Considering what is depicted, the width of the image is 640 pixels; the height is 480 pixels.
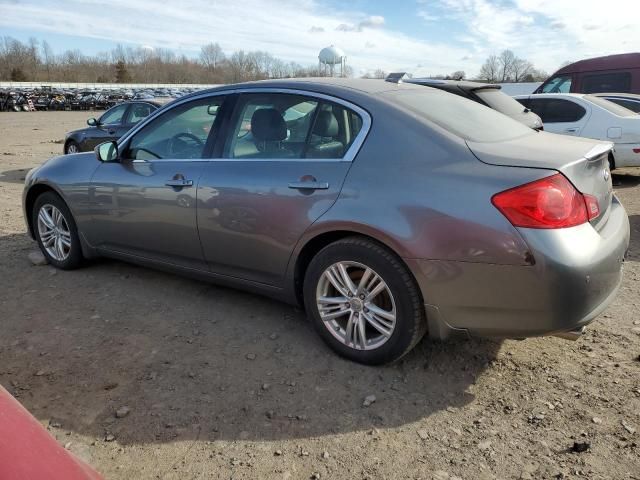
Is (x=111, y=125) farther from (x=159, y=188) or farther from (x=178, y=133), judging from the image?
(x=159, y=188)

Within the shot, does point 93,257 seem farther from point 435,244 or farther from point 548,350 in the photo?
point 548,350

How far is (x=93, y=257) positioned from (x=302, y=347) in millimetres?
2366

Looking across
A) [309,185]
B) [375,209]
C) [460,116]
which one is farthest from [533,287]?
[309,185]

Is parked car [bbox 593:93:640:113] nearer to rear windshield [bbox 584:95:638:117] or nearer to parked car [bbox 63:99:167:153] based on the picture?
rear windshield [bbox 584:95:638:117]

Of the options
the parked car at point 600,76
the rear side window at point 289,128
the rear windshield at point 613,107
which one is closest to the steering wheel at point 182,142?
the rear side window at point 289,128

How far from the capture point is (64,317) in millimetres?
3836

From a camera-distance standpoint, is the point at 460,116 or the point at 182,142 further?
the point at 182,142

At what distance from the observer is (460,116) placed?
10.4 ft

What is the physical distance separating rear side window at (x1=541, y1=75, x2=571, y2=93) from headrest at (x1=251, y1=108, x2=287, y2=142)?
10074mm

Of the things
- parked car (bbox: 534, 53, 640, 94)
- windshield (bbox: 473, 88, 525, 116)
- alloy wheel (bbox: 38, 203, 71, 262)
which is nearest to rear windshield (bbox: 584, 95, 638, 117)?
windshield (bbox: 473, 88, 525, 116)

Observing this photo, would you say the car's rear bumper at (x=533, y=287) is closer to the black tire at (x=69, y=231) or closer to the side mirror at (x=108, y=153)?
the side mirror at (x=108, y=153)

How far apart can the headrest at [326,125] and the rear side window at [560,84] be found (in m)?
10.2

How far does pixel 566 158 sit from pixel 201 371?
232 cm

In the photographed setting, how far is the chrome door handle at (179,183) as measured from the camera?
144 inches
